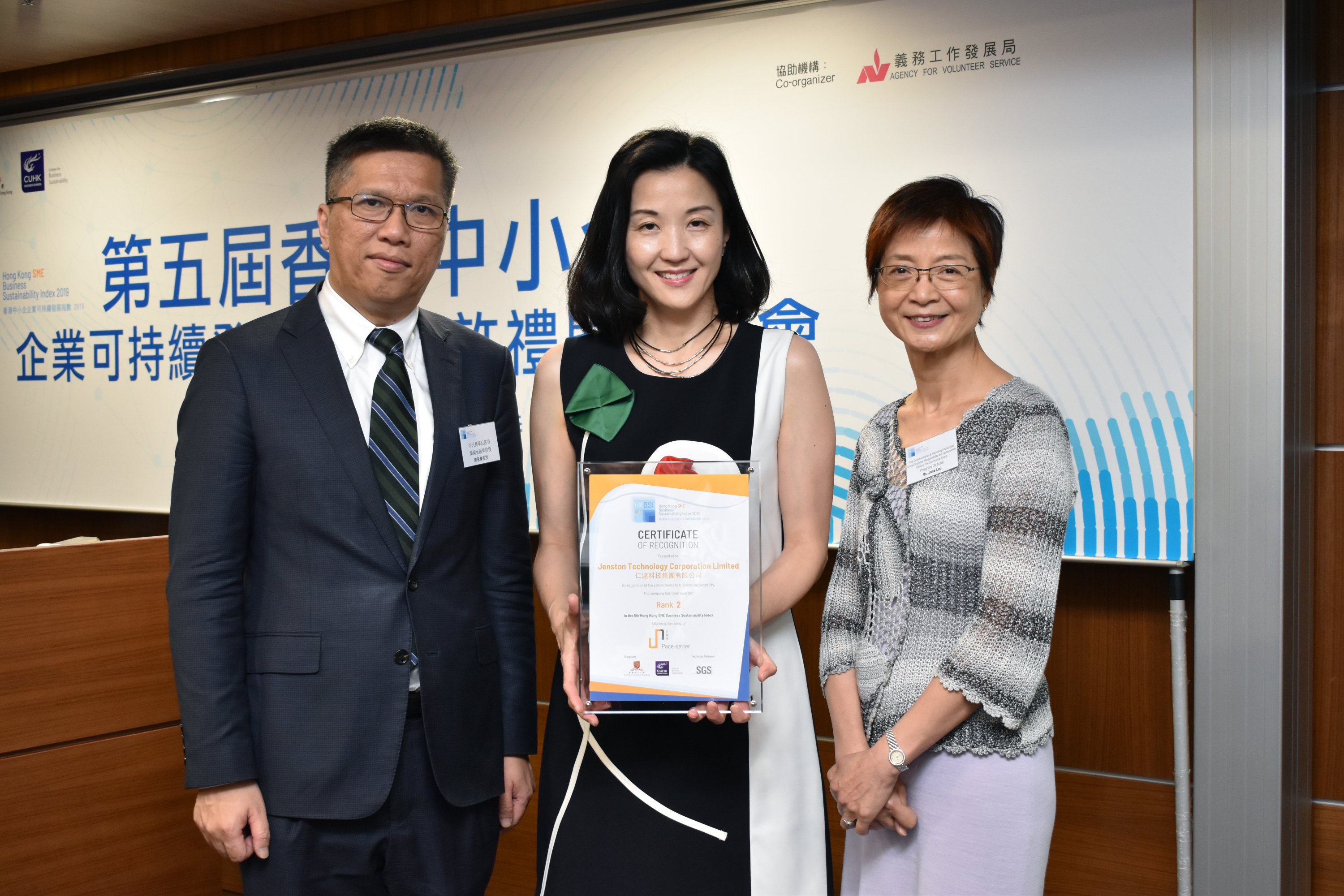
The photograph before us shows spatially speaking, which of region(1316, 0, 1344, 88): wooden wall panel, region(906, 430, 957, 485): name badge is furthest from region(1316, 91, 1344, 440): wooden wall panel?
region(906, 430, 957, 485): name badge

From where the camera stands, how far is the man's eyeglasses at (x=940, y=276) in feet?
5.39

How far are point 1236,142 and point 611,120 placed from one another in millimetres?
1748

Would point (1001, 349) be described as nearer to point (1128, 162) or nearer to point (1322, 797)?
point (1128, 162)

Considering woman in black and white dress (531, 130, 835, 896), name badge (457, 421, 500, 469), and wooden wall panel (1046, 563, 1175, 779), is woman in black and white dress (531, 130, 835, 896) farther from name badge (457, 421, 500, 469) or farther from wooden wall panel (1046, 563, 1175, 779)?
wooden wall panel (1046, 563, 1175, 779)

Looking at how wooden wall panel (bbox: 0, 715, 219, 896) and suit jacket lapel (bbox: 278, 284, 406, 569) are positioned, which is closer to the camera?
suit jacket lapel (bbox: 278, 284, 406, 569)

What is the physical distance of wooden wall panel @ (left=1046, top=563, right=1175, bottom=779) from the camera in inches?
101

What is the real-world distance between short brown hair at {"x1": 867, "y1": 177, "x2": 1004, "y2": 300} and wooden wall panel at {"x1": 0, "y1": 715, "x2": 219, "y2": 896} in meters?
2.32

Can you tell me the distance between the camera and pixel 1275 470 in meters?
2.30

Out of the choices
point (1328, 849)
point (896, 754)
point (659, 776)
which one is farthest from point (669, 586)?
point (1328, 849)

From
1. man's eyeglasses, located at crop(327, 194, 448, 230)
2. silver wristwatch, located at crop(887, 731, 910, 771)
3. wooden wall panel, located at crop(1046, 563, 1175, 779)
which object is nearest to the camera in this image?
silver wristwatch, located at crop(887, 731, 910, 771)

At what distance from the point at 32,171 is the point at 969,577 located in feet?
14.4

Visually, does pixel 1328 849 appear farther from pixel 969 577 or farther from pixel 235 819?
pixel 235 819

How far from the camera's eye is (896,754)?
153 cm

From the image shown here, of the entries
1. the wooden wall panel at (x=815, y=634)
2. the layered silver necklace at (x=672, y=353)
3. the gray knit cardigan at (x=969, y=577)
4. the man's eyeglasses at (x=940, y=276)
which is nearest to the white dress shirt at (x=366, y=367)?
the layered silver necklace at (x=672, y=353)
